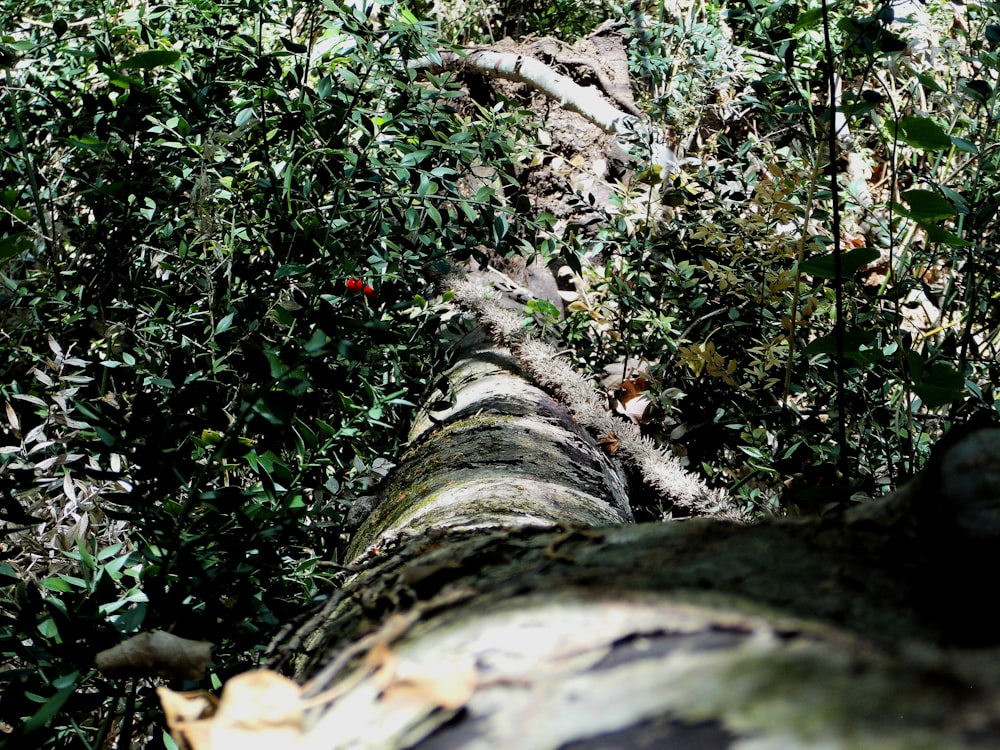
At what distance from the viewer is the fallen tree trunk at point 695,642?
1.86ft

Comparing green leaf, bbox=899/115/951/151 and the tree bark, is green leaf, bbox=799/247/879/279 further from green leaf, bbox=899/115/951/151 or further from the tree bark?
the tree bark

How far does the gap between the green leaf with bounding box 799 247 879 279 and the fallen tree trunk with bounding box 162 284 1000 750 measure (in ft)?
3.05

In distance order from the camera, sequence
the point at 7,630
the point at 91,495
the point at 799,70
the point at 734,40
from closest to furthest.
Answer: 1. the point at 7,630
2. the point at 91,495
3. the point at 799,70
4. the point at 734,40

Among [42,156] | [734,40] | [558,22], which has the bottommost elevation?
[42,156]

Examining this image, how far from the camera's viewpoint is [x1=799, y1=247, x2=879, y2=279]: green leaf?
5.25 feet

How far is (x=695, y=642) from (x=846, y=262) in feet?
3.93

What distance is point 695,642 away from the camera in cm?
66

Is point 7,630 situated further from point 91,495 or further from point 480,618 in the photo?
point 480,618

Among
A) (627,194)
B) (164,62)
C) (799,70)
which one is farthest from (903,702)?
(799,70)

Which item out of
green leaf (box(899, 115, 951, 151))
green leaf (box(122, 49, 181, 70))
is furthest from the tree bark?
green leaf (box(122, 49, 181, 70))

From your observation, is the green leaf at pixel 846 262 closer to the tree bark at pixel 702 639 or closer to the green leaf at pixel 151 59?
the tree bark at pixel 702 639

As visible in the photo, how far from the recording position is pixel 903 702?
54 centimetres

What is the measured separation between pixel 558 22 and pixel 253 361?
17.6 feet

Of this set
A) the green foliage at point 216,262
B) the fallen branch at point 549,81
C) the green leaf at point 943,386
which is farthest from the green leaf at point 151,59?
the fallen branch at point 549,81
